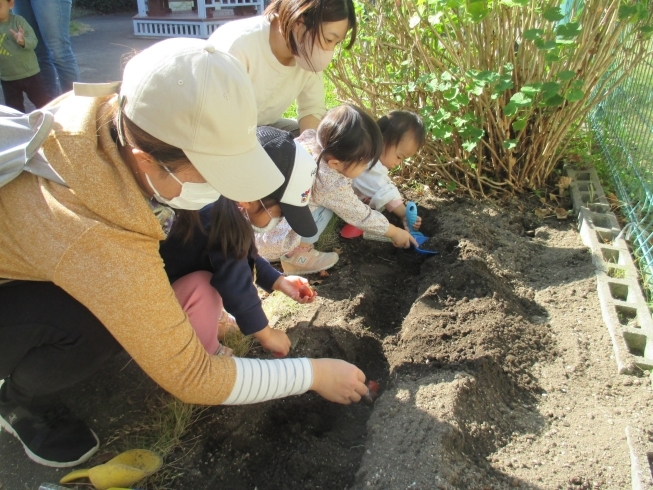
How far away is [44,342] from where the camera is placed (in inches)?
62.1

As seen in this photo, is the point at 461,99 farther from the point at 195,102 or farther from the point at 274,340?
the point at 195,102

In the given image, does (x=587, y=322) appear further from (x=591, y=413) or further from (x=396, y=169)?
(x=396, y=169)

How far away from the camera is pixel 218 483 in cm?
169

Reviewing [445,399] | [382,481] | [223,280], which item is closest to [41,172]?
[223,280]

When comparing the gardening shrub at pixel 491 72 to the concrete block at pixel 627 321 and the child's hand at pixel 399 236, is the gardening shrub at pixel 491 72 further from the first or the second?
the concrete block at pixel 627 321

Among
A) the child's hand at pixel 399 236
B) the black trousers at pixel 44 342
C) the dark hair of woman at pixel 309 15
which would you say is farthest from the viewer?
the child's hand at pixel 399 236

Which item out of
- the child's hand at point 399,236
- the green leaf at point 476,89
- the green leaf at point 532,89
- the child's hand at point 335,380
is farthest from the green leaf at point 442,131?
the child's hand at point 335,380

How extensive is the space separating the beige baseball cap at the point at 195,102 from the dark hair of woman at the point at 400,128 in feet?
5.67

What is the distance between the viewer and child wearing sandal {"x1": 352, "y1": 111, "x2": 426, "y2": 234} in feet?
9.57

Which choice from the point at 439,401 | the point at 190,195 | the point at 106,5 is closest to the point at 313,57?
the point at 190,195

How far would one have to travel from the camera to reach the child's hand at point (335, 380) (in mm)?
1637

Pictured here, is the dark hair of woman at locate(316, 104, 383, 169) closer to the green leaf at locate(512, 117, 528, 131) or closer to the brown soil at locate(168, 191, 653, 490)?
the brown soil at locate(168, 191, 653, 490)

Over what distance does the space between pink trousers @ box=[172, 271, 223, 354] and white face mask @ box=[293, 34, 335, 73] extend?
1218 mm

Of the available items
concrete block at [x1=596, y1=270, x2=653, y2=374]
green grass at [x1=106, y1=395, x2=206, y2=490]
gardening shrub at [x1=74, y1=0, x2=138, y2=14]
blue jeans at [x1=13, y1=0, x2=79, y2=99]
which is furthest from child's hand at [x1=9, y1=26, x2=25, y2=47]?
gardening shrub at [x1=74, y1=0, x2=138, y2=14]
